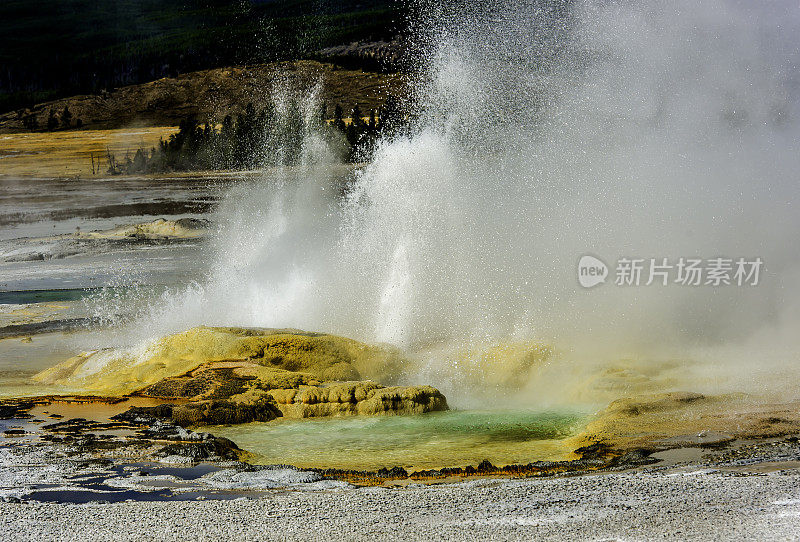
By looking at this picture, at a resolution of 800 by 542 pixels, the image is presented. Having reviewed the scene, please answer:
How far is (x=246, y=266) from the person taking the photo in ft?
58.4

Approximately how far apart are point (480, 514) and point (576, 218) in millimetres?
9068

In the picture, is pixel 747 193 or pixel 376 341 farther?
pixel 747 193

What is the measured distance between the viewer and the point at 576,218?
15.3m

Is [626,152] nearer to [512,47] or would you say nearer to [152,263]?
[512,47]

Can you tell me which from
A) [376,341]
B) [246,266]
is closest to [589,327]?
[376,341]

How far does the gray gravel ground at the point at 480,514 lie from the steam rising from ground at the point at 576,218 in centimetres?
375

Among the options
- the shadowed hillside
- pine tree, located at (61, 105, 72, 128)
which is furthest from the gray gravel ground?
the shadowed hillside

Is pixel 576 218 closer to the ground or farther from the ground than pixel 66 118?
closer to the ground

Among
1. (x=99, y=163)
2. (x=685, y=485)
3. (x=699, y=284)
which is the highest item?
(x=99, y=163)

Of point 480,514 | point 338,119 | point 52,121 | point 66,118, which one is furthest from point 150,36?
point 480,514

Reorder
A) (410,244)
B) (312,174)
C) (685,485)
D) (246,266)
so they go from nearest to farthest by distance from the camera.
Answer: (685,485)
(410,244)
(246,266)
(312,174)

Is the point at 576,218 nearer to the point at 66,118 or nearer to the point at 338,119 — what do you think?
the point at 338,119

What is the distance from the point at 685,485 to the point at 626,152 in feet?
32.5

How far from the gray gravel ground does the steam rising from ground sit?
12.3 ft
